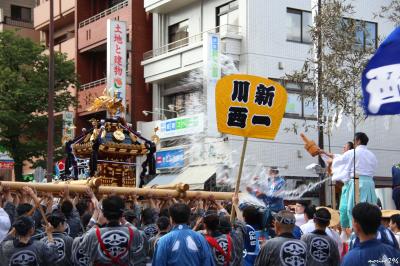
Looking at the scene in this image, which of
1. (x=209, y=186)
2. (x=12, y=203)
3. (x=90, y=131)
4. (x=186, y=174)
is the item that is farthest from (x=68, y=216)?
(x=186, y=174)

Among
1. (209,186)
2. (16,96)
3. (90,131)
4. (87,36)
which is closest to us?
(90,131)

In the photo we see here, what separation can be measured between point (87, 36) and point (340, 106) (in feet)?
46.6

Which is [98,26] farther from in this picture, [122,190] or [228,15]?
[122,190]

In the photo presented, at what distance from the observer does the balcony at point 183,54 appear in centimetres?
2164

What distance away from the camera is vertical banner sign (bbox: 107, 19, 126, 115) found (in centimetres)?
2389

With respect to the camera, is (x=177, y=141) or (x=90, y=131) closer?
(x=90, y=131)

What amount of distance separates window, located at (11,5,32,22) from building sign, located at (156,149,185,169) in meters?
16.7

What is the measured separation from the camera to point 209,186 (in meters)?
20.6

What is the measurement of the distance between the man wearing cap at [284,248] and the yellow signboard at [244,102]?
159cm

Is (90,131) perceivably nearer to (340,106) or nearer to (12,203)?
(12,203)

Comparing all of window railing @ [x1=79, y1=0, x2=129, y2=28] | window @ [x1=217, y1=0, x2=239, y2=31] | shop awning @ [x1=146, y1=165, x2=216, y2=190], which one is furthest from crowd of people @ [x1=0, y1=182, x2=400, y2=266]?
window railing @ [x1=79, y1=0, x2=129, y2=28]

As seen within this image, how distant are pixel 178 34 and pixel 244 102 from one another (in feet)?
59.2

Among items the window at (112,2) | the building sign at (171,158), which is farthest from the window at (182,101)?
the window at (112,2)

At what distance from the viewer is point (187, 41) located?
959 inches
